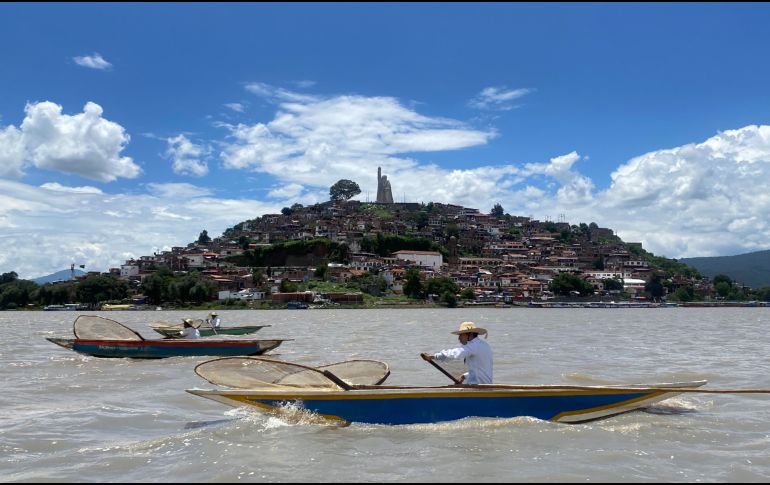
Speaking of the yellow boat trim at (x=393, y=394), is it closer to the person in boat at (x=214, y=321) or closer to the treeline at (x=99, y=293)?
the person in boat at (x=214, y=321)

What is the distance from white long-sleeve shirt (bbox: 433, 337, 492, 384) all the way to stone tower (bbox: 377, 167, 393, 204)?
539 feet

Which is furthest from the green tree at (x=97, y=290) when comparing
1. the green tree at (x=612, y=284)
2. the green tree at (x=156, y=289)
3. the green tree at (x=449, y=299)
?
the green tree at (x=612, y=284)

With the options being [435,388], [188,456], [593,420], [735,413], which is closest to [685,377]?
[735,413]

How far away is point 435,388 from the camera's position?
28.3ft

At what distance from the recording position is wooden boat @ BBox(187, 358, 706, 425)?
8578mm

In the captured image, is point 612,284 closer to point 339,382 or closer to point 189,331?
point 189,331

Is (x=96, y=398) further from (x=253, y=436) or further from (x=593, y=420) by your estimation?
(x=593, y=420)

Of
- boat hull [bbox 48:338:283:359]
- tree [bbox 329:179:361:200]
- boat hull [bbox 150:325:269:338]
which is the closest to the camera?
boat hull [bbox 48:338:283:359]

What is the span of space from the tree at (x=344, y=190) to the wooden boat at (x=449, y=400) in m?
165

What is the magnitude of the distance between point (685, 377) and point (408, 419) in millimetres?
8697

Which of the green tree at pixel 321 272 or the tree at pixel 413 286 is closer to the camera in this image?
the tree at pixel 413 286

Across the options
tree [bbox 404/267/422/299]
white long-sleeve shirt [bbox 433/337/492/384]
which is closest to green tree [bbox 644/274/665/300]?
tree [bbox 404/267/422/299]

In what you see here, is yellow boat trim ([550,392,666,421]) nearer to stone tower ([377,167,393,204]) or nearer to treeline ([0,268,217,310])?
treeline ([0,268,217,310])

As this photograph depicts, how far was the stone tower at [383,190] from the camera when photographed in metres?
174
